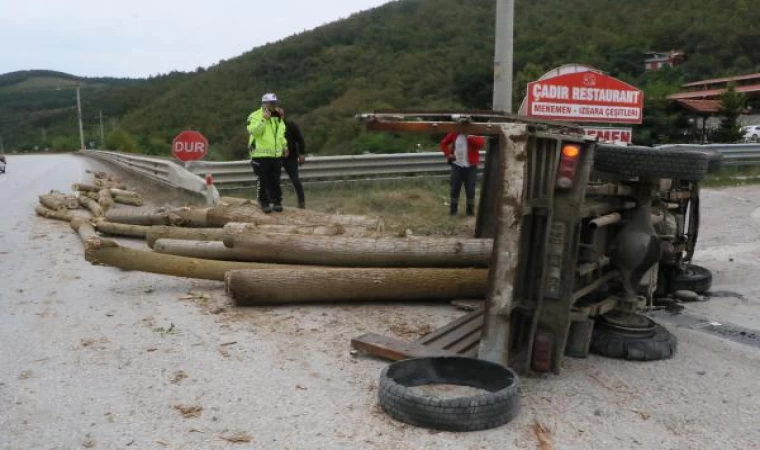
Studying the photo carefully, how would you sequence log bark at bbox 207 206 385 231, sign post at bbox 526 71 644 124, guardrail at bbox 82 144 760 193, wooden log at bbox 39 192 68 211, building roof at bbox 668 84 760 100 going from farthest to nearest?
building roof at bbox 668 84 760 100 → guardrail at bbox 82 144 760 193 → wooden log at bbox 39 192 68 211 → sign post at bbox 526 71 644 124 → log bark at bbox 207 206 385 231

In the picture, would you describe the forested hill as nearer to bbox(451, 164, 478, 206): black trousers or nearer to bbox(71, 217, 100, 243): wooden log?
bbox(451, 164, 478, 206): black trousers

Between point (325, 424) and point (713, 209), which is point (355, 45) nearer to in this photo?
point (713, 209)

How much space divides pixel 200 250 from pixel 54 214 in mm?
5616

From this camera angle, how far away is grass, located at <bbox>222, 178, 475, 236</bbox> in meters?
9.70

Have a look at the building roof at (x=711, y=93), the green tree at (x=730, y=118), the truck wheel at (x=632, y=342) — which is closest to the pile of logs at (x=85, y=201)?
the truck wheel at (x=632, y=342)

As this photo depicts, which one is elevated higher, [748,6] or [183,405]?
[748,6]

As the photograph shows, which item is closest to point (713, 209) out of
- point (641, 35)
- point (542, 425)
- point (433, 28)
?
point (542, 425)

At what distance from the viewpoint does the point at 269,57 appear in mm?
75750

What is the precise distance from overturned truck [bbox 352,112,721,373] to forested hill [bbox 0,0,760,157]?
102 ft

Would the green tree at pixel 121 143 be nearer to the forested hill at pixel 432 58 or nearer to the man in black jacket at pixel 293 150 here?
the forested hill at pixel 432 58

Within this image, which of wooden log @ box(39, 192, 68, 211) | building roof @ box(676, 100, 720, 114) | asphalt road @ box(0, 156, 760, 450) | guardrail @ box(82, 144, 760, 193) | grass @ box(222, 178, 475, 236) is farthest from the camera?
building roof @ box(676, 100, 720, 114)

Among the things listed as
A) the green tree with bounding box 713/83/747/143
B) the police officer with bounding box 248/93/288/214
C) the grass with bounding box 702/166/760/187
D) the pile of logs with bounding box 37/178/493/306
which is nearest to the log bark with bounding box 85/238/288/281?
the pile of logs with bounding box 37/178/493/306

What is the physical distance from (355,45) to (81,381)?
71.1 meters

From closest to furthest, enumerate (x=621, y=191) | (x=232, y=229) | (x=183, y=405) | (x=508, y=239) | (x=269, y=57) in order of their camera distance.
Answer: (x=183, y=405), (x=508, y=239), (x=621, y=191), (x=232, y=229), (x=269, y=57)
